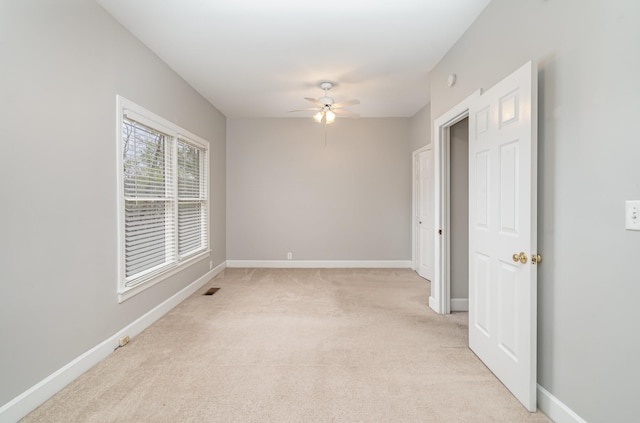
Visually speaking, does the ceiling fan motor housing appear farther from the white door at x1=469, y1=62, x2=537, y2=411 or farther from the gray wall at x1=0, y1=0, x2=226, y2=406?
the gray wall at x1=0, y1=0, x2=226, y2=406

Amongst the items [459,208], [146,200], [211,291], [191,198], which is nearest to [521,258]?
[459,208]

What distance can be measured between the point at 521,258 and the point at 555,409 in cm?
84

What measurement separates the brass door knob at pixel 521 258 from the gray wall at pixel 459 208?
166cm

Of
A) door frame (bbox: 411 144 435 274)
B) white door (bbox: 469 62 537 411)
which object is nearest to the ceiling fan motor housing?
white door (bbox: 469 62 537 411)

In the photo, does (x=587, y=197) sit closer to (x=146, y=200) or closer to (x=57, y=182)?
(x=57, y=182)

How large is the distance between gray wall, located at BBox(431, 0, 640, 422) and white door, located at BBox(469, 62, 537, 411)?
3.8 inches

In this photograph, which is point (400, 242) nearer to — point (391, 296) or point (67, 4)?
point (391, 296)

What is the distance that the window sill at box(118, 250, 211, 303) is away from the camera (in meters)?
2.69

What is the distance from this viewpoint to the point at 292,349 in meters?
2.59

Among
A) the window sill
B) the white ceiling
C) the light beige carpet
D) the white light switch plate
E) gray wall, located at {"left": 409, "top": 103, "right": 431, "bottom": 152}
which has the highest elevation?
the white ceiling

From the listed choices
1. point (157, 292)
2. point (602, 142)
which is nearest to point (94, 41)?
point (157, 292)

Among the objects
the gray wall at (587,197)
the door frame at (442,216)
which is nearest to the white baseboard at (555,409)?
the gray wall at (587,197)

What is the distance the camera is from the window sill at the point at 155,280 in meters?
2.69

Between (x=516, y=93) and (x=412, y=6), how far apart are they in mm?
1131
